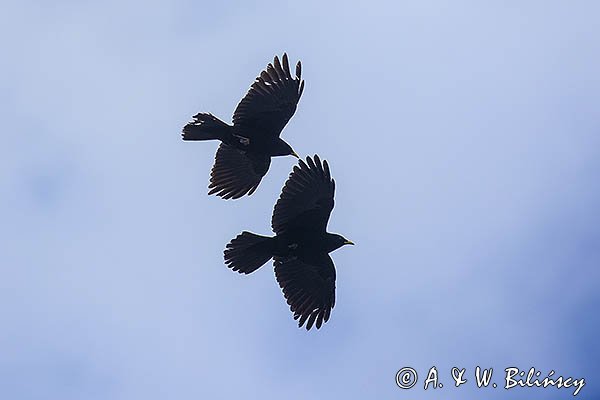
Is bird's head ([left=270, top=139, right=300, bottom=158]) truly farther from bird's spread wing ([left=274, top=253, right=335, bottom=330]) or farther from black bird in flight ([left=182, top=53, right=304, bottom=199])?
bird's spread wing ([left=274, top=253, right=335, bottom=330])

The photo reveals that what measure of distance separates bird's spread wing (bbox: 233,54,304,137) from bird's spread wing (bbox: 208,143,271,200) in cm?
68

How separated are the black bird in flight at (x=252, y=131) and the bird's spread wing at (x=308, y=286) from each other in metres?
1.91

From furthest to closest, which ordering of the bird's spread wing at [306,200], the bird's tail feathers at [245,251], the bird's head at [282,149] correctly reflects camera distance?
the bird's head at [282,149], the bird's tail feathers at [245,251], the bird's spread wing at [306,200]

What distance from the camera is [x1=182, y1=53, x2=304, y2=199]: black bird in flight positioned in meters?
16.0

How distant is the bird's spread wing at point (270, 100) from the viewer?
52.4 feet

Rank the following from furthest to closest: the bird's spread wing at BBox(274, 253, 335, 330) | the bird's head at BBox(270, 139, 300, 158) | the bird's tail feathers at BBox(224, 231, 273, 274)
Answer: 1. the bird's head at BBox(270, 139, 300, 158)
2. the bird's spread wing at BBox(274, 253, 335, 330)
3. the bird's tail feathers at BBox(224, 231, 273, 274)

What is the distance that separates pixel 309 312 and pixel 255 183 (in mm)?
2700

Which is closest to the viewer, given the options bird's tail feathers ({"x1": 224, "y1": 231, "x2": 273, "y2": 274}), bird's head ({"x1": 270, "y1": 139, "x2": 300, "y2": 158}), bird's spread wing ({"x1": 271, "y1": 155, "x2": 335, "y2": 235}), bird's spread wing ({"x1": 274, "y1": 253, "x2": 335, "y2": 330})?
bird's spread wing ({"x1": 271, "y1": 155, "x2": 335, "y2": 235})

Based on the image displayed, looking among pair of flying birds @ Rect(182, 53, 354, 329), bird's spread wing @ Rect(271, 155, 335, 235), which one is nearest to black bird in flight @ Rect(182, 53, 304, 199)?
pair of flying birds @ Rect(182, 53, 354, 329)

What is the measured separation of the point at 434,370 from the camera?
15938mm

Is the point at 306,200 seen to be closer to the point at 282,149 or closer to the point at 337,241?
the point at 337,241

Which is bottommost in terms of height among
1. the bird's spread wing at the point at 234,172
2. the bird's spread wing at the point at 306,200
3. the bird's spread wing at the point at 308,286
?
the bird's spread wing at the point at 308,286

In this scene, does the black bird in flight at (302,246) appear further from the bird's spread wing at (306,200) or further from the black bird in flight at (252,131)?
the black bird in flight at (252,131)

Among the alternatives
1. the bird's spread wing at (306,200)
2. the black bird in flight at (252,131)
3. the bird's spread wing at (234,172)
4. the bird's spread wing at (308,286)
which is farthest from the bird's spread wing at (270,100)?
the bird's spread wing at (308,286)
